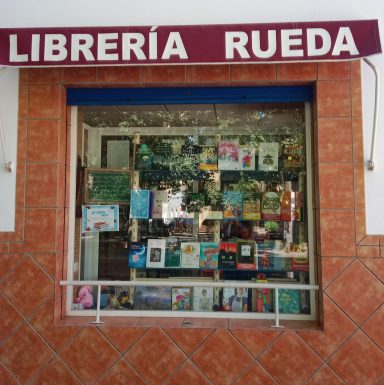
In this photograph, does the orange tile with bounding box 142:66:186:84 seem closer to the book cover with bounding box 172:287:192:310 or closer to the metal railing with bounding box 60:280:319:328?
the metal railing with bounding box 60:280:319:328

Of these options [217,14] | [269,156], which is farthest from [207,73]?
[269,156]

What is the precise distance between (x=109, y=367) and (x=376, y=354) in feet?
7.72

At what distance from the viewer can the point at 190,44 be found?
3.58 metres

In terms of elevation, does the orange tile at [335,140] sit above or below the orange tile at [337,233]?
above

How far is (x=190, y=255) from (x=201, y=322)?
734 millimetres

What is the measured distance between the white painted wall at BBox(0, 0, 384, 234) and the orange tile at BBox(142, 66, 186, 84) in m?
0.43

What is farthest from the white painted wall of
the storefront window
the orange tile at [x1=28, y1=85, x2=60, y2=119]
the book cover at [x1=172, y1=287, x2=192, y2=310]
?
the book cover at [x1=172, y1=287, x2=192, y2=310]

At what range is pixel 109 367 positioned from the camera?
3.77 meters

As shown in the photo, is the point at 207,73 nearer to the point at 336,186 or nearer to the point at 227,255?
the point at 336,186

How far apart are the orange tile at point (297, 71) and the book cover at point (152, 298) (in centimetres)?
237

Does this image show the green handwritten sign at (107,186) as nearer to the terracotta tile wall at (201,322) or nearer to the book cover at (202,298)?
the terracotta tile wall at (201,322)

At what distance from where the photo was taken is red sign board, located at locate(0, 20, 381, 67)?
351 cm

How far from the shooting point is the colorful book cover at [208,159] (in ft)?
14.7

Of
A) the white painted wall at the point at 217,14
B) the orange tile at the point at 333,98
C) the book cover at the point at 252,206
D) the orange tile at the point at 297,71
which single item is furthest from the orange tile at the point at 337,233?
the orange tile at the point at 297,71
